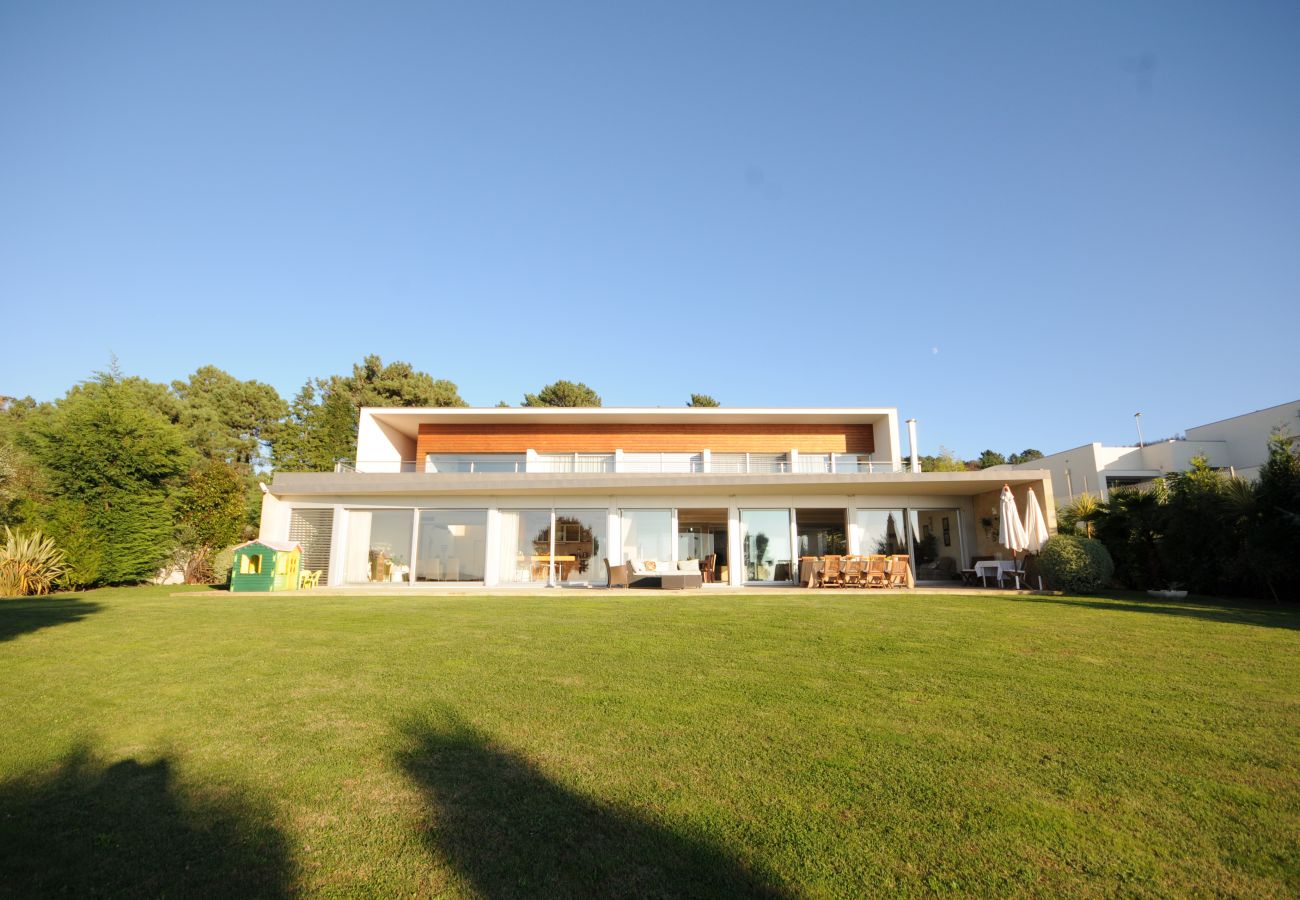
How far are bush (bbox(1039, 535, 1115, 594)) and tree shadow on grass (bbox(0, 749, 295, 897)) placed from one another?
51.1ft

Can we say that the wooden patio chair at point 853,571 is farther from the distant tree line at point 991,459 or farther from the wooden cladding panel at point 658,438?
the distant tree line at point 991,459

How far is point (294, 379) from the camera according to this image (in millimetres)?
37812

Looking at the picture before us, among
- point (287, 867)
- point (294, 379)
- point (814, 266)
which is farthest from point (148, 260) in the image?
point (287, 867)

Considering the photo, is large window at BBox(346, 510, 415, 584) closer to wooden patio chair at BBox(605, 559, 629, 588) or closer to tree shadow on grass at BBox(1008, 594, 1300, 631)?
wooden patio chair at BBox(605, 559, 629, 588)

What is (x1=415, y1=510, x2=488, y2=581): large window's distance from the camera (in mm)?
17875

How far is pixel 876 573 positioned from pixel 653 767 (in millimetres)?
13690

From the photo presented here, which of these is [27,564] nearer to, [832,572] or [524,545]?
[524,545]

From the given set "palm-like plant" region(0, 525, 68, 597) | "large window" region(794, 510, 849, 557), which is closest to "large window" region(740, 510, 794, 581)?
"large window" region(794, 510, 849, 557)

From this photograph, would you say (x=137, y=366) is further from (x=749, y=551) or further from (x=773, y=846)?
(x=773, y=846)

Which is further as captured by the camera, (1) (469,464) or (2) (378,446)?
(2) (378,446)

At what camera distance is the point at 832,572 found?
15.9 meters

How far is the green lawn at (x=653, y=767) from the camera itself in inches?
96.3

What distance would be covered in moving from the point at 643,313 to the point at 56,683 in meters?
25.8

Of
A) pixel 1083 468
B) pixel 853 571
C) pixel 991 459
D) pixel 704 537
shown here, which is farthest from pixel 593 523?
pixel 991 459
